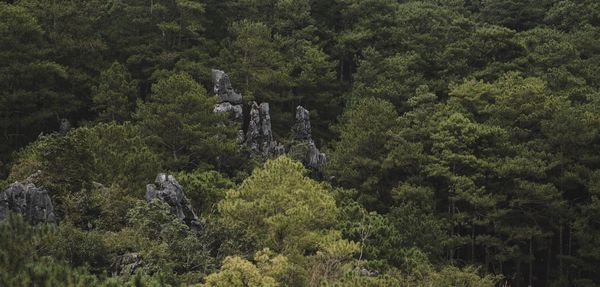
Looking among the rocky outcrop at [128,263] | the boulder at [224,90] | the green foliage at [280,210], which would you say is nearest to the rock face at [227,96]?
the boulder at [224,90]

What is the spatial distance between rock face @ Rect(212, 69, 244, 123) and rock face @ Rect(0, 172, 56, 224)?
13.8m

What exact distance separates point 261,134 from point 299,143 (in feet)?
6.93

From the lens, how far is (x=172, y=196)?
1883 centimetres

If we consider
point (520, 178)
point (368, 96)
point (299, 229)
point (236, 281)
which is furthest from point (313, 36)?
point (236, 281)

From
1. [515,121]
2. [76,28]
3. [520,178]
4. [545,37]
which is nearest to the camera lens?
[520,178]

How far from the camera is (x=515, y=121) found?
1064 inches

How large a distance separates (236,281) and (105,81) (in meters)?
18.4

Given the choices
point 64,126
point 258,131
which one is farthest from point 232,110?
point 64,126

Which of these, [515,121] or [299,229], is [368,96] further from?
[299,229]

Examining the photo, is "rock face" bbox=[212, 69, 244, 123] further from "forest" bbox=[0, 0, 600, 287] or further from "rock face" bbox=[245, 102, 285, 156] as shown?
"rock face" bbox=[245, 102, 285, 156]

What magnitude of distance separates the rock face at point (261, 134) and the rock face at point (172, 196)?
10826 millimetres

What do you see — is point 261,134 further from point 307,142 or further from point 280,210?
point 280,210

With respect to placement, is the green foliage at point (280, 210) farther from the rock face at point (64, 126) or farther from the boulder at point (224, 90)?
the rock face at point (64, 126)

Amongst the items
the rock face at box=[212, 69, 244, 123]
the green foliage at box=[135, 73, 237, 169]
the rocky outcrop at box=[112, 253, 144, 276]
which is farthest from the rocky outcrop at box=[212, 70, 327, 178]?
the rocky outcrop at box=[112, 253, 144, 276]
